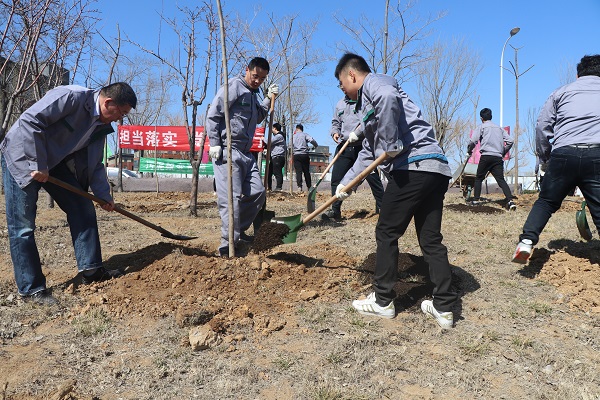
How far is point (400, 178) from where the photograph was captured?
292cm

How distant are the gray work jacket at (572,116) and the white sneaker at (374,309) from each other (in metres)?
2.05

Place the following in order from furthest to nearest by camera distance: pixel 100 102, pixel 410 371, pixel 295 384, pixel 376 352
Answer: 1. pixel 100 102
2. pixel 376 352
3. pixel 410 371
4. pixel 295 384

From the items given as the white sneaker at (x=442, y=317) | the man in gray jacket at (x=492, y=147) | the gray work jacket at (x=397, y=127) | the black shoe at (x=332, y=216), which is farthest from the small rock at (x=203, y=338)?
the man in gray jacket at (x=492, y=147)

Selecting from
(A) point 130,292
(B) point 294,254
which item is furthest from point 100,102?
(B) point 294,254

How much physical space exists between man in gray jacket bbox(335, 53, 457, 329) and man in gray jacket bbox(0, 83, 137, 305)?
1705 millimetres

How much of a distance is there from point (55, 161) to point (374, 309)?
8.04 feet

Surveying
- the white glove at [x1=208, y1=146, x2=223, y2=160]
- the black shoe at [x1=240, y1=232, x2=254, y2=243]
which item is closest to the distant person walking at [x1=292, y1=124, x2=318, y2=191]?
the black shoe at [x1=240, y1=232, x2=254, y2=243]

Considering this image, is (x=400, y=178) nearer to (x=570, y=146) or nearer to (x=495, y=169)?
(x=570, y=146)

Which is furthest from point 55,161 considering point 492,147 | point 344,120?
point 492,147

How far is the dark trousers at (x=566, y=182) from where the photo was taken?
363 centimetres

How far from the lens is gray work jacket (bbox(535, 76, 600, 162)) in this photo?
145 inches

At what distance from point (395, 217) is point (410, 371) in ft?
3.03

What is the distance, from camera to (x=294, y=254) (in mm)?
4273

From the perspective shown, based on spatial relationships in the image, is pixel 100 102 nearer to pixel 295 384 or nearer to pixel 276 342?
pixel 276 342
